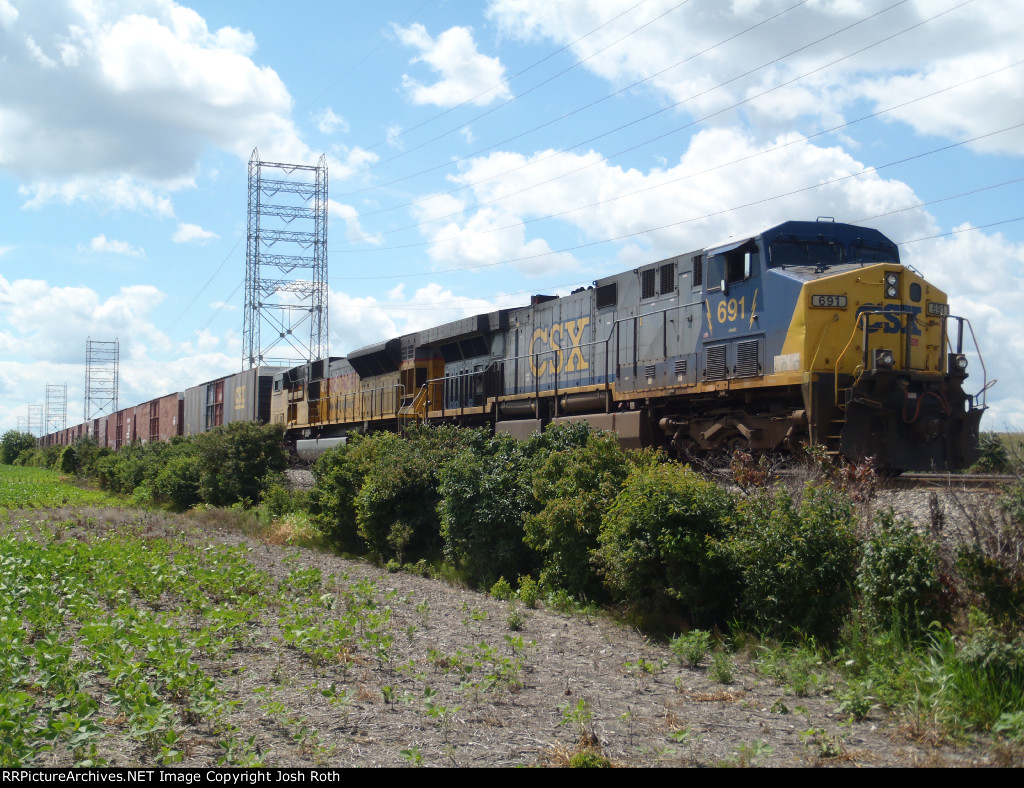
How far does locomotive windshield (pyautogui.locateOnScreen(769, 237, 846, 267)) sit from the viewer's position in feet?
37.8

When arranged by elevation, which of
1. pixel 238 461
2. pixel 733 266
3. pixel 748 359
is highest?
pixel 733 266

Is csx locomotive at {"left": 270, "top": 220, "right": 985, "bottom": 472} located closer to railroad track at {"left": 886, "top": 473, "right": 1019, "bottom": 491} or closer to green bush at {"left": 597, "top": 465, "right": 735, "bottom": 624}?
railroad track at {"left": 886, "top": 473, "right": 1019, "bottom": 491}

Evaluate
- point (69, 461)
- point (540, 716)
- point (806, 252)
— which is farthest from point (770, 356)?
point (69, 461)

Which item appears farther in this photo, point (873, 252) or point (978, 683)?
point (873, 252)

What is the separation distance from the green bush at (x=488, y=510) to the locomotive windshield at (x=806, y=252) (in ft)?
14.7

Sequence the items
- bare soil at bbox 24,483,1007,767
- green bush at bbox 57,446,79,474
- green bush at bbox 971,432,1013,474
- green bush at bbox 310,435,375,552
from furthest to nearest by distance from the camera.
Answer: green bush at bbox 57,446,79,474 < green bush at bbox 310,435,375,552 < green bush at bbox 971,432,1013,474 < bare soil at bbox 24,483,1007,767

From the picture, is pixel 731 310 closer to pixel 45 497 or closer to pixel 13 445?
pixel 45 497

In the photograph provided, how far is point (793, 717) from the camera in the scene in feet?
17.1

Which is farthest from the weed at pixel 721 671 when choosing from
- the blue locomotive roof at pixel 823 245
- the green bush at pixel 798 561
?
the blue locomotive roof at pixel 823 245

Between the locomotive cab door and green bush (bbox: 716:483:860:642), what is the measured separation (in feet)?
14.5

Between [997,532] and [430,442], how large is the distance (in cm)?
963

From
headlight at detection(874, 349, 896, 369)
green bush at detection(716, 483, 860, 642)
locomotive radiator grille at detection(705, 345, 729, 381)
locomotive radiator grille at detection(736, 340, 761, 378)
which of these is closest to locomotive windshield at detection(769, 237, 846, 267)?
locomotive radiator grille at detection(736, 340, 761, 378)

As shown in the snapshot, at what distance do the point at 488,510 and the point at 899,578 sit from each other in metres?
5.83

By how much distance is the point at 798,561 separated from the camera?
6.60 metres
